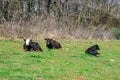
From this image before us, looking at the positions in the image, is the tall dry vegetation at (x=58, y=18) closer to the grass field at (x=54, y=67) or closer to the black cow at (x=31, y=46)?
the black cow at (x=31, y=46)

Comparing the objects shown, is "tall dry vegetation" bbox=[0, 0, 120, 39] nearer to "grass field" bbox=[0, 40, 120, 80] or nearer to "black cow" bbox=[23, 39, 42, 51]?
"black cow" bbox=[23, 39, 42, 51]

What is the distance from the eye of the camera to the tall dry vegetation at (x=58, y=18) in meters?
27.3

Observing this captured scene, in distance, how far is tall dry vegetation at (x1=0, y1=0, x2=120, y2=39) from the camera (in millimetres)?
27297

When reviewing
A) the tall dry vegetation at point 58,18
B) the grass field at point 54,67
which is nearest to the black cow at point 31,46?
the grass field at point 54,67

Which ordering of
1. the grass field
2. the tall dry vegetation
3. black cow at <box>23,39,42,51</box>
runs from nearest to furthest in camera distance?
the grass field, black cow at <box>23,39,42,51</box>, the tall dry vegetation

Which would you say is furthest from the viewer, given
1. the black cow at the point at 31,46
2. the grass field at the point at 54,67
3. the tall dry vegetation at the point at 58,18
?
the tall dry vegetation at the point at 58,18

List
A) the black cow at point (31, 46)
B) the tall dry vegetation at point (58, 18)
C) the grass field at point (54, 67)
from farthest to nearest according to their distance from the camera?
the tall dry vegetation at point (58, 18) < the black cow at point (31, 46) < the grass field at point (54, 67)

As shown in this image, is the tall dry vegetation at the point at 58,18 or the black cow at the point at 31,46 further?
the tall dry vegetation at the point at 58,18

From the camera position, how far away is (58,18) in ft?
115

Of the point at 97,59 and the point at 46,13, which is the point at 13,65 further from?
the point at 46,13

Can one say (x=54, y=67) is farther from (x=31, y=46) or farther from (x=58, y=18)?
(x=58, y=18)

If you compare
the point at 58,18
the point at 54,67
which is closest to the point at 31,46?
the point at 54,67

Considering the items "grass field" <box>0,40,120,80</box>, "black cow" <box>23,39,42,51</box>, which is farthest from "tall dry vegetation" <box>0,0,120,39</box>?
"grass field" <box>0,40,120,80</box>

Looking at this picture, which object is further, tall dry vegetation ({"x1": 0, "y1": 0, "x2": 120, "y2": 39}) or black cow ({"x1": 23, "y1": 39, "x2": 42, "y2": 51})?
tall dry vegetation ({"x1": 0, "y1": 0, "x2": 120, "y2": 39})
